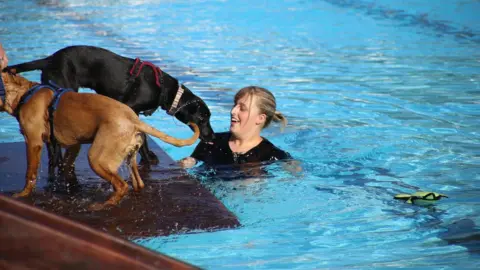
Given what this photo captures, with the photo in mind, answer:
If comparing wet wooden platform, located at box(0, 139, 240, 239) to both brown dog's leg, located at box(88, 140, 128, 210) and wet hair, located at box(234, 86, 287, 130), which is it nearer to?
brown dog's leg, located at box(88, 140, 128, 210)

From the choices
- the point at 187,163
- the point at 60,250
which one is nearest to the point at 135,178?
the point at 187,163

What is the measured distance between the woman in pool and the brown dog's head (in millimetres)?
1528

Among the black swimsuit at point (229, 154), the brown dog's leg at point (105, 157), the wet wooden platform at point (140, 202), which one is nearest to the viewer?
the wet wooden platform at point (140, 202)

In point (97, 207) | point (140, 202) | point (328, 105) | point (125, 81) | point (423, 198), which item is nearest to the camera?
point (97, 207)

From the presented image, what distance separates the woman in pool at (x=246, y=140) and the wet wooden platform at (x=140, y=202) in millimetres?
516

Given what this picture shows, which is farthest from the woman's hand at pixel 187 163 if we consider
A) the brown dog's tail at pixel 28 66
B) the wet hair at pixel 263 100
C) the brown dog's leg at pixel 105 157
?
the brown dog's leg at pixel 105 157

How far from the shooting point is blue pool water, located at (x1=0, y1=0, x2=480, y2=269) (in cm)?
392

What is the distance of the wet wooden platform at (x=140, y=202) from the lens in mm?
3766

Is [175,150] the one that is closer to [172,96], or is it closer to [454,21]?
[172,96]

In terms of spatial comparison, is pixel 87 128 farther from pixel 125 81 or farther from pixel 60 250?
pixel 60 250

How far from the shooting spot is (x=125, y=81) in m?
5.12

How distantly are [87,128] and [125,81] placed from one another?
114cm

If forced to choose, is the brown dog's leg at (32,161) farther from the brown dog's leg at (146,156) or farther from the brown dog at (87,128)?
the brown dog's leg at (146,156)

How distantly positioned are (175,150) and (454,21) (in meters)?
8.10
